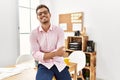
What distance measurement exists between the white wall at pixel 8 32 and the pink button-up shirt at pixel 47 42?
155 centimetres

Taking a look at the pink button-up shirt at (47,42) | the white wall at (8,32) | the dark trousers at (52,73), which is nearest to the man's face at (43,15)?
the pink button-up shirt at (47,42)

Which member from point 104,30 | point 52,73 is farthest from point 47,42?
point 104,30

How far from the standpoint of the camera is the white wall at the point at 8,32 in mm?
3039

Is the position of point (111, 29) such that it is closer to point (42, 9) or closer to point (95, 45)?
point (95, 45)

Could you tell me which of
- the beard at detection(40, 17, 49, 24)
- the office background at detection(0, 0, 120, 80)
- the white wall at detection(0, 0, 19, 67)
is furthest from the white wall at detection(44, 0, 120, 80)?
the beard at detection(40, 17, 49, 24)

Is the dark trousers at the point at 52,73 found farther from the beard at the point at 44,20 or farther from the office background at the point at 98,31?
the office background at the point at 98,31

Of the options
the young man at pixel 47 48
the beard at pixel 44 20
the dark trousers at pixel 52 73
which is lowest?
the dark trousers at pixel 52 73

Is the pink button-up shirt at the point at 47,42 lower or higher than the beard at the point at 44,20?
lower

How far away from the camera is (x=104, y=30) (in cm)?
346

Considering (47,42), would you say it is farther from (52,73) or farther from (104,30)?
(104,30)

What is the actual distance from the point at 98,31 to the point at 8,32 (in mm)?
2039

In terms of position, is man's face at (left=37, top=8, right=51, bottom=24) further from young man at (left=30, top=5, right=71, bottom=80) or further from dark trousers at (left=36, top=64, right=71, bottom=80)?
dark trousers at (left=36, top=64, right=71, bottom=80)

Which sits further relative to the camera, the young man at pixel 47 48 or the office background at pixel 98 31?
the office background at pixel 98 31

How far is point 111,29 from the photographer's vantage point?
336 cm
